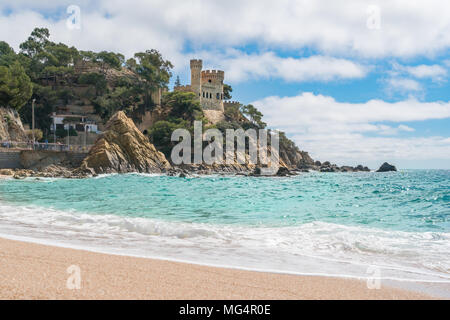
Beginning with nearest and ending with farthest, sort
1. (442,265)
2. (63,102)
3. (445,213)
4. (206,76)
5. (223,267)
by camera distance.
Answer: (223,267) → (442,265) → (445,213) → (63,102) → (206,76)

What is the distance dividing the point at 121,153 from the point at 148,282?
44.8m

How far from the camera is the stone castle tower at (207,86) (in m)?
85.5

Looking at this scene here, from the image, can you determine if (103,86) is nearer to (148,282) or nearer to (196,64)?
(196,64)

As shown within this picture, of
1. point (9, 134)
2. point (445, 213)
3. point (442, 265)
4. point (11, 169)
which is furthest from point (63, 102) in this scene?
point (442, 265)

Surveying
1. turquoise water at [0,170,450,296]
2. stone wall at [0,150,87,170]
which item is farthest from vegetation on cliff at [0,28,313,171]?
turquoise water at [0,170,450,296]

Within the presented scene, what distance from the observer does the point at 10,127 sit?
4684cm

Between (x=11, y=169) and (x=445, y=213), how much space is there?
4213cm

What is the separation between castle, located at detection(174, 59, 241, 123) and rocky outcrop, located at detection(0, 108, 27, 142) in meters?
41.6

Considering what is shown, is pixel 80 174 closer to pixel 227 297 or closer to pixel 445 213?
pixel 445 213
